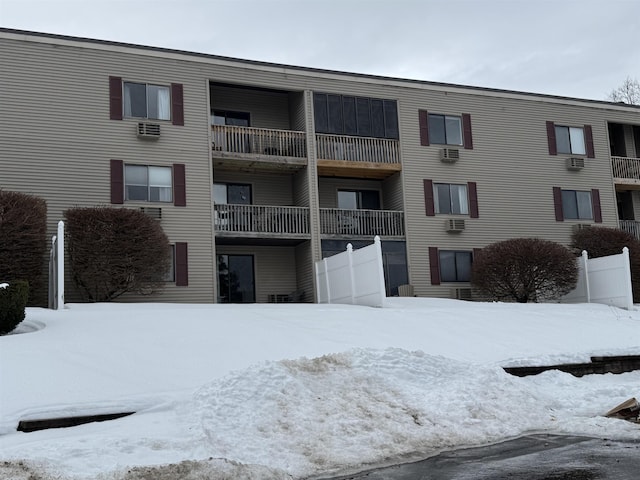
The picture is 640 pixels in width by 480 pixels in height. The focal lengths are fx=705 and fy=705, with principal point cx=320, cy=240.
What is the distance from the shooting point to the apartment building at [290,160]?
2056cm

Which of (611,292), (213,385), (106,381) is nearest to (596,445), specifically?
(213,385)

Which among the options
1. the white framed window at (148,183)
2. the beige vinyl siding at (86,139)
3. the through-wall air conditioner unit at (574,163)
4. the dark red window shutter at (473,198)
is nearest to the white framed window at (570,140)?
the through-wall air conditioner unit at (574,163)

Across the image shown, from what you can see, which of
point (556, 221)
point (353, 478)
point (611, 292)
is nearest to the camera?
point (353, 478)

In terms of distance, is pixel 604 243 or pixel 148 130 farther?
pixel 604 243

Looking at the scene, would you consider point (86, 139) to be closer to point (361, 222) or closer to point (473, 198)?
point (361, 222)

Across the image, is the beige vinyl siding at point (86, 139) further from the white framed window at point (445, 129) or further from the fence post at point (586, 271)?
the fence post at point (586, 271)

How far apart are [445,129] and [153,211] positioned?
453 inches

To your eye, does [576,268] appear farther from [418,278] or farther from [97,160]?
[97,160]

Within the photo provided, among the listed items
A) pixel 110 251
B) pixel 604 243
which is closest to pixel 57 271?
pixel 110 251

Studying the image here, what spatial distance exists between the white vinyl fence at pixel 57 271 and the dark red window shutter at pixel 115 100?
18.4 ft

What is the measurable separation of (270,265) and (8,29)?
10688 millimetres

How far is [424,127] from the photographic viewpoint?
84.6 ft

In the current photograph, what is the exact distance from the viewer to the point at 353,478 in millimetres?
6996

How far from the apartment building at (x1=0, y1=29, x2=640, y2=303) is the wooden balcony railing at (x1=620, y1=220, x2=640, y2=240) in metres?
0.92
